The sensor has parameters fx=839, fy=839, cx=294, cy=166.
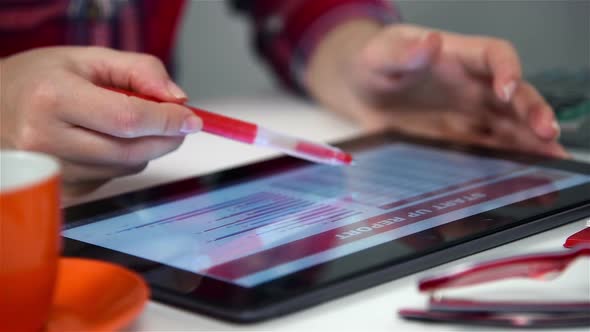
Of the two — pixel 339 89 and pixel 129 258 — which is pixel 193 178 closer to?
pixel 129 258

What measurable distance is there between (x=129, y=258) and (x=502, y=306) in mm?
217

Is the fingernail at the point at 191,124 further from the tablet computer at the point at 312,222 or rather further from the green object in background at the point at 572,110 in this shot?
the green object in background at the point at 572,110

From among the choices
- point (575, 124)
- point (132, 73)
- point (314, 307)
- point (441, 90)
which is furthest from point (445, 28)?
point (314, 307)

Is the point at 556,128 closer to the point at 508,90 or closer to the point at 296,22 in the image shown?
the point at 508,90

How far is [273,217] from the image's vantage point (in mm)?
568

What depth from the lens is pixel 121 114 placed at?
0.57 meters

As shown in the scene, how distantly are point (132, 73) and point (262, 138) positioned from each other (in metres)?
0.11

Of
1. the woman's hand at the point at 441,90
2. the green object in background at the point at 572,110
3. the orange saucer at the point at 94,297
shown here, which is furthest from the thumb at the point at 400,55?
the orange saucer at the point at 94,297

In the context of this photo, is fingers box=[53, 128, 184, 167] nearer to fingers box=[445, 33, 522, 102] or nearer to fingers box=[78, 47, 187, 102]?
fingers box=[78, 47, 187, 102]

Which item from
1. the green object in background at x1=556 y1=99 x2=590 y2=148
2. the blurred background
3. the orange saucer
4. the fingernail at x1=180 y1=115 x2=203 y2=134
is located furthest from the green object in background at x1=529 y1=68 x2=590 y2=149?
the orange saucer

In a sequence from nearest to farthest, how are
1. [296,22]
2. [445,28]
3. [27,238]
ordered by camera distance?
[27,238], [296,22], [445,28]

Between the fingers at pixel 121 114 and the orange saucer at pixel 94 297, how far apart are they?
0.45 feet

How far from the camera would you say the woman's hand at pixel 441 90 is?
0.78 m

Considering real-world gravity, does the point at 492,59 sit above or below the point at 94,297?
above
